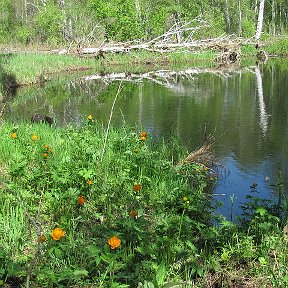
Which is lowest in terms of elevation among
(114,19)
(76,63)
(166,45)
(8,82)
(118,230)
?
(118,230)

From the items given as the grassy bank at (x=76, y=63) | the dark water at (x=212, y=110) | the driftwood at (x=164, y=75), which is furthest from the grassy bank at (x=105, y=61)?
the driftwood at (x=164, y=75)

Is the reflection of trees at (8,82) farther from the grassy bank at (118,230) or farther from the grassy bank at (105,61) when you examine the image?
the grassy bank at (118,230)

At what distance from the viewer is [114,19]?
28031 mm

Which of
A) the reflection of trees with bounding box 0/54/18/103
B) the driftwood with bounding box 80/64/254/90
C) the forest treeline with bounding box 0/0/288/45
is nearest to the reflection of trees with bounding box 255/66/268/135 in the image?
the driftwood with bounding box 80/64/254/90

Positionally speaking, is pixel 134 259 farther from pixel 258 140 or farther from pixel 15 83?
pixel 15 83

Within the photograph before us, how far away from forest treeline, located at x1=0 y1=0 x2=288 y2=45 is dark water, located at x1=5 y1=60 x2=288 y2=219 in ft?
20.9

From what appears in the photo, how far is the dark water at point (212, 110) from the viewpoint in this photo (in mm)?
7588

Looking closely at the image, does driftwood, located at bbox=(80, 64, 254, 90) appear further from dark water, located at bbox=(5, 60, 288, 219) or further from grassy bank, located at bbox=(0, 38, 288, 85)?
grassy bank, located at bbox=(0, 38, 288, 85)

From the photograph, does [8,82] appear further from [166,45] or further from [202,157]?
[202,157]

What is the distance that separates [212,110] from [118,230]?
1026 cm

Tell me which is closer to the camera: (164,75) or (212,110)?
(212,110)

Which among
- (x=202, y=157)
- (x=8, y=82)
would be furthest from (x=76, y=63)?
(x=202, y=157)

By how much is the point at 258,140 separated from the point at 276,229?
5.84 meters

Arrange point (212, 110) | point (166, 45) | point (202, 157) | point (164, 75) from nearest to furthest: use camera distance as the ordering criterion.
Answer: point (202, 157), point (212, 110), point (166, 45), point (164, 75)
